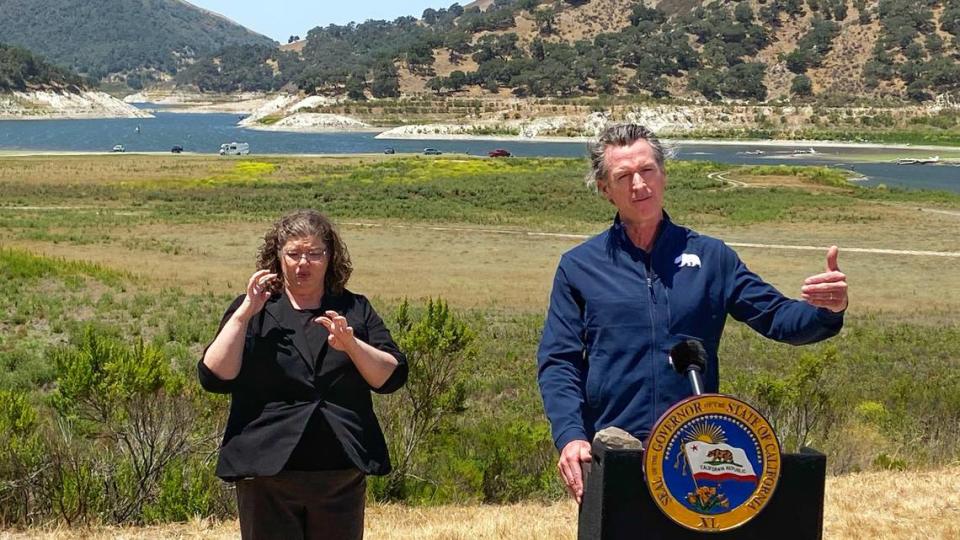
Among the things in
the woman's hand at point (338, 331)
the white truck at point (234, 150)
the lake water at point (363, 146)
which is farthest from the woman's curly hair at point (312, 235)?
the white truck at point (234, 150)

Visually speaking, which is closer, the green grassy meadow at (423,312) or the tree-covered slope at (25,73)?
the green grassy meadow at (423,312)

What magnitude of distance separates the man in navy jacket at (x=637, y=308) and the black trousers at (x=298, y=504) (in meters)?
0.94

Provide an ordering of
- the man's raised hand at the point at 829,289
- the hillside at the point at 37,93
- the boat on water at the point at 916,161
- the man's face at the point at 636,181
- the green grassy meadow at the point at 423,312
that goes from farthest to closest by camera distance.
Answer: the hillside at the point at 37,93
the boat on water at the point at 916,161
the green grassy meadow at the point at 423,312
the man's face at the point at 636,181
the man's raised hand at the point at 829,289

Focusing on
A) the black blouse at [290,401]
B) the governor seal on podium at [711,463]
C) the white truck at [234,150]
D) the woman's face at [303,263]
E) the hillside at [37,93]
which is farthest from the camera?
the hillside at [37,93]

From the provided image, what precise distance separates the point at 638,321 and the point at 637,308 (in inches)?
1.6

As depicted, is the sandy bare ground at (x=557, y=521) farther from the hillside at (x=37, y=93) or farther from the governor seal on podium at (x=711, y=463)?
the hillside at (x=37, y=93)

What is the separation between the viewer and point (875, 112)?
5989 inches

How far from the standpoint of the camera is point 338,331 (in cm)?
353

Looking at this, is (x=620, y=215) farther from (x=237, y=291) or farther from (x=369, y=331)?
(x=237, y=291)

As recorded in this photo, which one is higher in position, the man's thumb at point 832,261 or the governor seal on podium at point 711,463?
the man's thumb at point 832,261

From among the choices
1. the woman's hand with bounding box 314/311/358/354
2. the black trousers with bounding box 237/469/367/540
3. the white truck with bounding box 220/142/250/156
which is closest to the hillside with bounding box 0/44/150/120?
the white truck with bounding box 220/142/250/156

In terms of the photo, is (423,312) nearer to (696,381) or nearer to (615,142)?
(615,142)

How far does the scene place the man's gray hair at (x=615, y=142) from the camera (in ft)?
11.1

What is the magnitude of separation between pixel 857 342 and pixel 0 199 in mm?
41014
